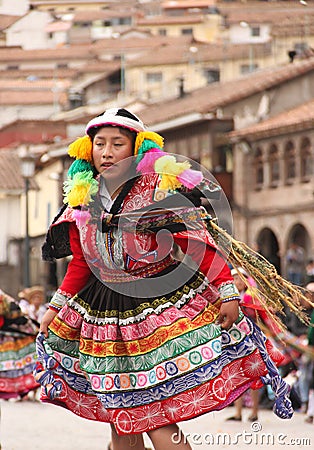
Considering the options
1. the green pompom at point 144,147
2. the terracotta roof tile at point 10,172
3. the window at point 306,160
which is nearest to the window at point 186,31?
the terracotta roof tile at point 10,172

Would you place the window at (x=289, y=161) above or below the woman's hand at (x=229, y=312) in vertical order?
above

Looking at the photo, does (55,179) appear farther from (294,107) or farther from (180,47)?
(180,47)

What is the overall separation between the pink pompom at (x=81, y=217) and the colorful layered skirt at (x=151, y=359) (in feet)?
0.93

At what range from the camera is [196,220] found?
6.51 m

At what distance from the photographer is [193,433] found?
458 inches

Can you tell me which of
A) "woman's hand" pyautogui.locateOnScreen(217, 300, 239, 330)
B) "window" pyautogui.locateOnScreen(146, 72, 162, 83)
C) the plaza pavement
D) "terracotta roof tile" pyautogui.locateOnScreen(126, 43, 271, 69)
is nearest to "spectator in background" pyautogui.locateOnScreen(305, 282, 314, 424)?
the plaza pavement

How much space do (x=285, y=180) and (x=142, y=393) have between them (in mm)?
32587

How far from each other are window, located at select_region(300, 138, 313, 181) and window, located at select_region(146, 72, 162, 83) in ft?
109

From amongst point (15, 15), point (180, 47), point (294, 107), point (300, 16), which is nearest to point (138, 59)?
point (180, 47)

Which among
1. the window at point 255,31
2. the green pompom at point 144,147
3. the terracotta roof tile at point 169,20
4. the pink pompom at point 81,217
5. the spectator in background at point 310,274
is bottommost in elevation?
the spectator in background at point 310,274

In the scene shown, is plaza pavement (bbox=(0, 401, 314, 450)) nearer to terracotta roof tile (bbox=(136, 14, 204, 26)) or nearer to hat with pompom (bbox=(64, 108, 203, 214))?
hat with pompom (bbox=(64, 108, 203, 214))

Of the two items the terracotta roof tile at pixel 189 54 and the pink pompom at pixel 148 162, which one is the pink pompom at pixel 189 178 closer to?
the pink pompom at pixel 148 162

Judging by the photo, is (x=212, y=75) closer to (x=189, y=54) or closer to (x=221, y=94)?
(x=189, y=54)

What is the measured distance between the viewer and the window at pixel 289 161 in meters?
38.4
